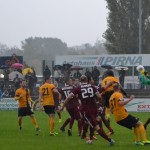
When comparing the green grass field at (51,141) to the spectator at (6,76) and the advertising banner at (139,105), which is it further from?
the spectator at (6,76)

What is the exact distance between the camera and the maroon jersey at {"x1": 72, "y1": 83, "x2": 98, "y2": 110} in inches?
747

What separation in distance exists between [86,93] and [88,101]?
0.34m

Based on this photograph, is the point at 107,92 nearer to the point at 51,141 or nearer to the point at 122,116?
the point at 51,141

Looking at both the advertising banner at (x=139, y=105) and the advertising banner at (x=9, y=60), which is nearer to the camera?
the advertising banner at (x=139, y=105)

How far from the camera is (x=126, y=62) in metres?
46.2

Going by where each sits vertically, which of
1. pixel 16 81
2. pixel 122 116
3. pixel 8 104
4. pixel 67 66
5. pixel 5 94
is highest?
pixel 67 66

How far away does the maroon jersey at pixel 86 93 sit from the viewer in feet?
62.2

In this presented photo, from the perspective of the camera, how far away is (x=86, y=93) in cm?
1898

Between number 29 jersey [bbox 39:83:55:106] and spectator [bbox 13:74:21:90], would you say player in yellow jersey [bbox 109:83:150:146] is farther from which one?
spectator [bbox 13:74:21:90]

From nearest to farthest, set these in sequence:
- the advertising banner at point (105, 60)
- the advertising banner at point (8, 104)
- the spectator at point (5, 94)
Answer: the advertising banner at point (8, 104)
the spectator at point (5, 94)
the advertising banner at point (105, 60)

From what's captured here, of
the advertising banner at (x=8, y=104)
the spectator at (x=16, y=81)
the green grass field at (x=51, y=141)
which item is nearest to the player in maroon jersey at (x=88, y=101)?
the green grass field at (x=51, y=141)

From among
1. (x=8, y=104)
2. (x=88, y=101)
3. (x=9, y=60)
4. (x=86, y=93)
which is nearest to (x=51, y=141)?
(x=88, y=101)

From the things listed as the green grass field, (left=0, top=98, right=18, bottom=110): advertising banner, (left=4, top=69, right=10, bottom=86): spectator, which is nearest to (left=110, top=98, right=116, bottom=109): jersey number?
the green grass field

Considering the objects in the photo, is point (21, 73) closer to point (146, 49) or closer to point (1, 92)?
point (1, 92)
